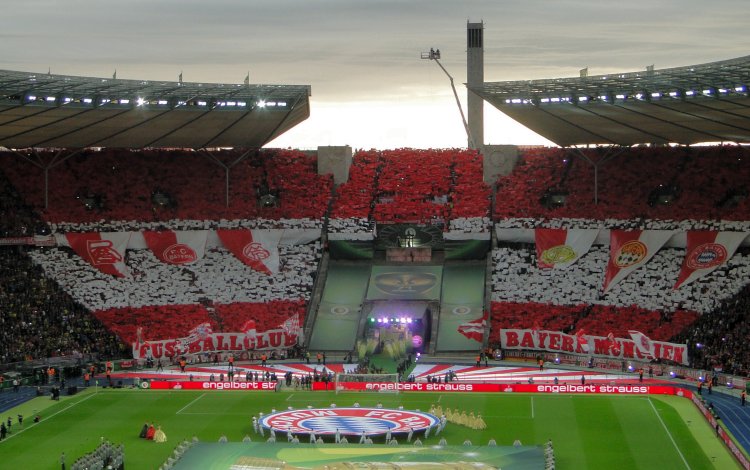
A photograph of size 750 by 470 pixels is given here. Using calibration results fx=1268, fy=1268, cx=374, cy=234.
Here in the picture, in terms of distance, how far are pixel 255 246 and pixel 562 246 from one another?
799 inches

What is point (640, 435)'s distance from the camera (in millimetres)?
54812

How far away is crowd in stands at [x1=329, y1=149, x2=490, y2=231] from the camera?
87688 mm

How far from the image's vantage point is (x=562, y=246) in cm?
8200

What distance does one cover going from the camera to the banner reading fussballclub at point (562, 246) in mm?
81500

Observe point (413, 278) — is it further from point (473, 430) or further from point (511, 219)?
point (473, 430)

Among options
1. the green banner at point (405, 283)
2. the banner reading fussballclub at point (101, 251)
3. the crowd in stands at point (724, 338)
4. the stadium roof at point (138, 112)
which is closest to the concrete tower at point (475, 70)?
the green banner at point (405, 283)

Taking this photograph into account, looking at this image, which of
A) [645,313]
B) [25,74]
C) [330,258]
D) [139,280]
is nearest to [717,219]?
[645,313]

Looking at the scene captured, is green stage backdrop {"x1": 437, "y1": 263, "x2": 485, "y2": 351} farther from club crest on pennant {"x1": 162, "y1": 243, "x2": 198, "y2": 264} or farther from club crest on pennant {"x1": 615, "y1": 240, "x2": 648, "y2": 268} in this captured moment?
club crest on pennant {"x1": 162, "y1": 243, "x2": 198, "y2": 264}

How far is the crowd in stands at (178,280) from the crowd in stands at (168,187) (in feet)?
11.7

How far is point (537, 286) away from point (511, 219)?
6.83 metres

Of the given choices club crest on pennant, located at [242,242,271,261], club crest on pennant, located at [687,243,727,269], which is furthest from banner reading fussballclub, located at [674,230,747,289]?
club crest on pennant, located at [242,242,271,261]

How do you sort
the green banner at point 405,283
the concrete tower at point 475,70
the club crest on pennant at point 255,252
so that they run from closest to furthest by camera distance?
the green banner at point 405,283 < the club crest on pennant at point 255,252 < the concrete tower at point 475,70

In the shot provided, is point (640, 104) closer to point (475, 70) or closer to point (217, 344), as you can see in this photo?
point (217, 344)

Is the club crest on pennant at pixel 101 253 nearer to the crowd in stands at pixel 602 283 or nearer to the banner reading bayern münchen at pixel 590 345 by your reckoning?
the crowd in stands at pixel 602 283
